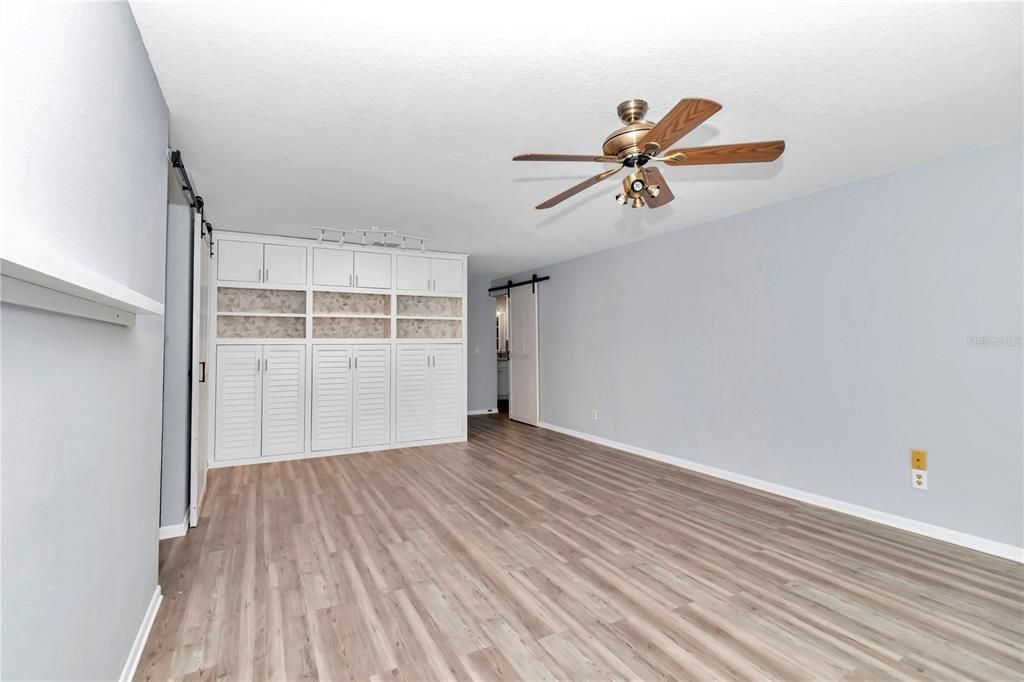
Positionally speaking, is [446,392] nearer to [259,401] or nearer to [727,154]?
[259,401]

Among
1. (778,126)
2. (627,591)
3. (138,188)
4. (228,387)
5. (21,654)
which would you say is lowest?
(627,591)

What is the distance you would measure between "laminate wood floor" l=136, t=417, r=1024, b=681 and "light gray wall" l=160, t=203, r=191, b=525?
0.32 meters

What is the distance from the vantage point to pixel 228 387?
4.90 metres

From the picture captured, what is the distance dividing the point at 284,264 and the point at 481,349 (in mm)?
3977

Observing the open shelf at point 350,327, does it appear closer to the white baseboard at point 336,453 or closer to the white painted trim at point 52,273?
the white baseboard at point 336,453

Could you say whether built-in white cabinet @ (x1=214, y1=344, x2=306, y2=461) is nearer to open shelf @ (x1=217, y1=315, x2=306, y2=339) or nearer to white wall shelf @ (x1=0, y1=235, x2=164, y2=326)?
open shelf @ (x1=217, y1=315, x2=306, y2=339)

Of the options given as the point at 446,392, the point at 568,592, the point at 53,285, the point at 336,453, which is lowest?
the point at 568,592

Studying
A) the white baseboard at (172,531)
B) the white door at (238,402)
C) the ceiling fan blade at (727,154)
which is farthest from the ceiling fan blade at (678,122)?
the white door at (238,402)

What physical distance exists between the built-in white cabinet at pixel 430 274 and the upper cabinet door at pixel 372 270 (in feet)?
0.44

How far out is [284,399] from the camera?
5160 mm

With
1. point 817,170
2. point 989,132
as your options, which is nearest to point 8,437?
point 817,170

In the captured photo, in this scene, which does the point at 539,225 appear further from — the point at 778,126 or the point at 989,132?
the point at 989,132

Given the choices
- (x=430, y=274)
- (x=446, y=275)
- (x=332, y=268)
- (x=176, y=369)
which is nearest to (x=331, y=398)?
(x=332, y=268)

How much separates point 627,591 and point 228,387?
4.37 m
